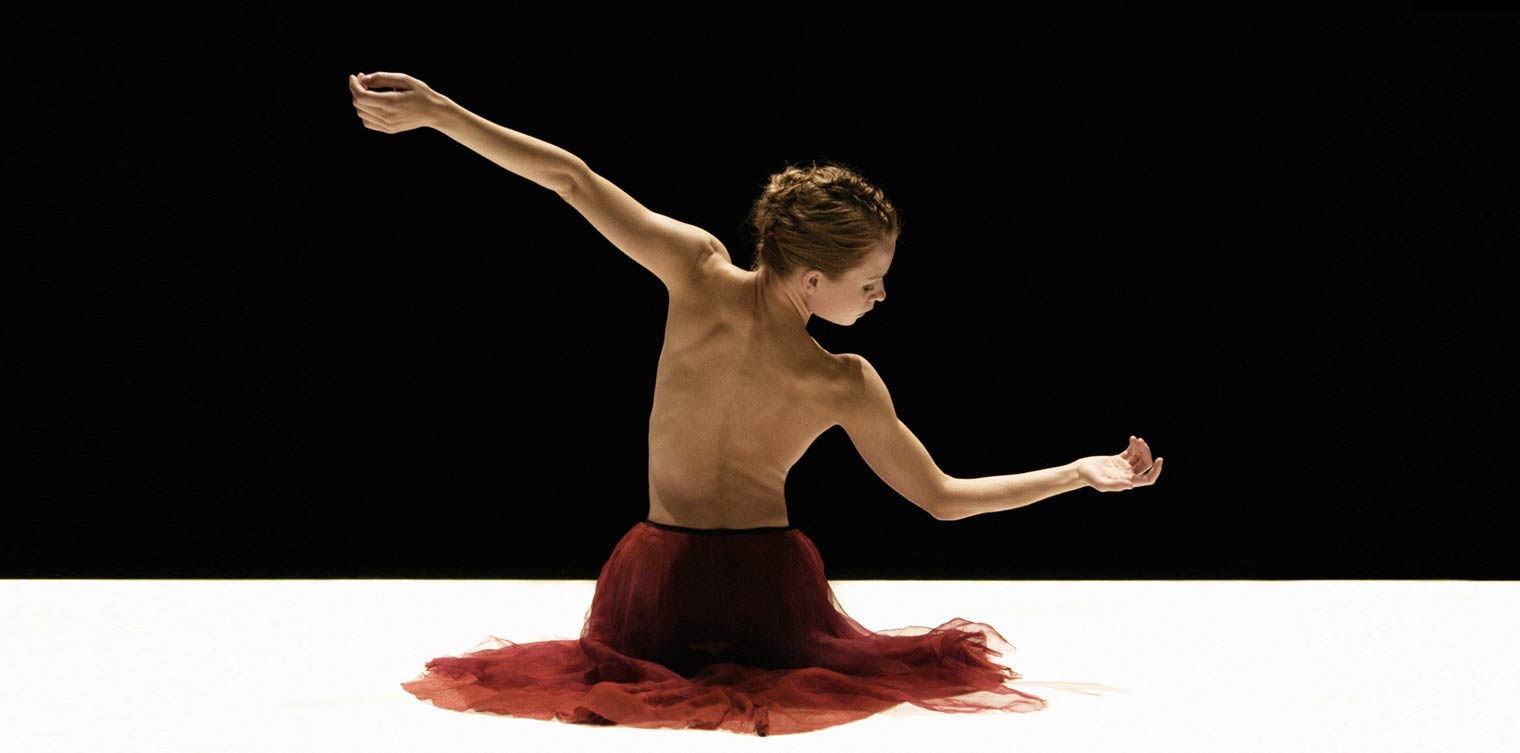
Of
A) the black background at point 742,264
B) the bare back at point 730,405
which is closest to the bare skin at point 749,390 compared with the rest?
the bare back at point 730,405

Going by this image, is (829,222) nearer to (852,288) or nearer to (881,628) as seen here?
(852,288)

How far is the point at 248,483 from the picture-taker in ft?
12.3

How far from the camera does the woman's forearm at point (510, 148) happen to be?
220 centimetres

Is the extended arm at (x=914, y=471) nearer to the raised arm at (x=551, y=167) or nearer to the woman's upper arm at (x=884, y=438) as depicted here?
the woman's upper arm at (x=884, y=438)

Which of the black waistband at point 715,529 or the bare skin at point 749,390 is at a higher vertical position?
the bare skin at point 749,390

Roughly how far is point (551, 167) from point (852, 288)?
0.48 m

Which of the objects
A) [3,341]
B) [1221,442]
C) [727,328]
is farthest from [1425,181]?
[3,341]

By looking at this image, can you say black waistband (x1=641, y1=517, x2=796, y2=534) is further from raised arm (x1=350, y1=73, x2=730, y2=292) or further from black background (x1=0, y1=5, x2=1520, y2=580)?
black background (x1=0, y1=5, x2=1520, y2=580)

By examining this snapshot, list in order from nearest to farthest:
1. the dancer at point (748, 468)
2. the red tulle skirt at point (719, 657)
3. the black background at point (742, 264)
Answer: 1. the red tulle skirt at point (719, 657)
2. the dancer at point (748, 468)
3. the black background at point (742, 264)

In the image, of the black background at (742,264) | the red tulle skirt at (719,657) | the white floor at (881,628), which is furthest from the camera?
the black background at (742,264)

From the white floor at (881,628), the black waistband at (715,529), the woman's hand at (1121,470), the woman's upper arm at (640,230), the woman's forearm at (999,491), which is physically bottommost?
A: the white floor at (881,628)

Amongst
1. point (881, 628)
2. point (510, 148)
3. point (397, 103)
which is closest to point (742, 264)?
point (881, 628)

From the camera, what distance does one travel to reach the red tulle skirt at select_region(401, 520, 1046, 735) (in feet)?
6.94

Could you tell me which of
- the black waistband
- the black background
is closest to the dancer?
the black waistband
